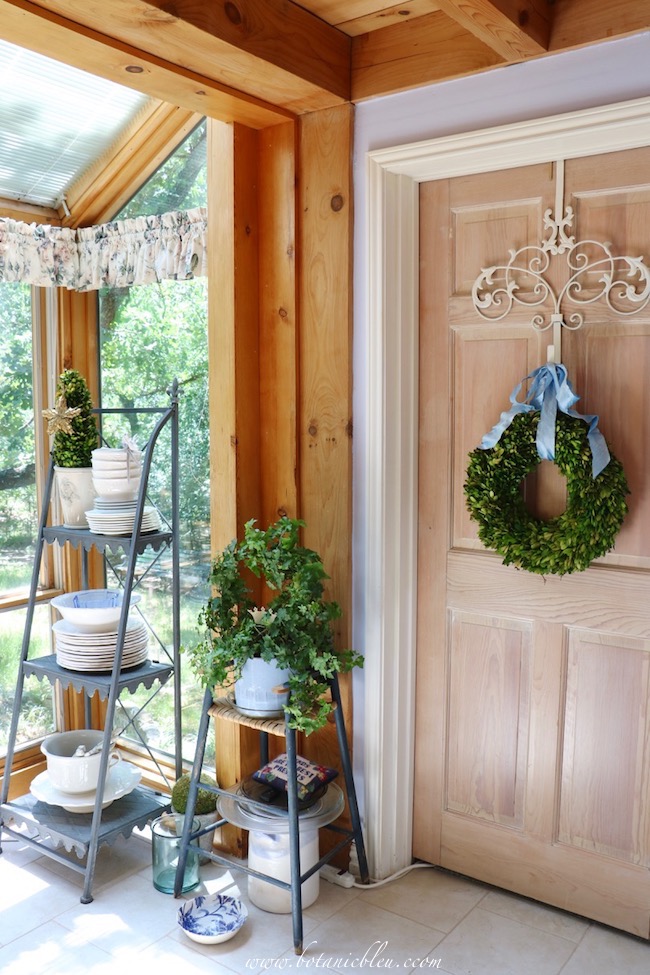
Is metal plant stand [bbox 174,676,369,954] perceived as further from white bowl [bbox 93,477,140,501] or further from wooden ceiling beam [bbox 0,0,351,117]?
wooden ceiling beam [bbox 0,0,351,117]

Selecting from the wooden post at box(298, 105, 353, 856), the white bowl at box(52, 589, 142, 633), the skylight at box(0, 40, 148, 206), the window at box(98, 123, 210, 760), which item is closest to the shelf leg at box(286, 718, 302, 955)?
the wooden post at box(298, 105, 353, 856)

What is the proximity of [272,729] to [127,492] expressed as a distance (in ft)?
2.76

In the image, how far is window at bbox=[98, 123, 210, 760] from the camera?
2.93 m

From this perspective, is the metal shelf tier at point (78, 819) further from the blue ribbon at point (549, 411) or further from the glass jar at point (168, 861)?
the blue ribbon at point (549, 411)

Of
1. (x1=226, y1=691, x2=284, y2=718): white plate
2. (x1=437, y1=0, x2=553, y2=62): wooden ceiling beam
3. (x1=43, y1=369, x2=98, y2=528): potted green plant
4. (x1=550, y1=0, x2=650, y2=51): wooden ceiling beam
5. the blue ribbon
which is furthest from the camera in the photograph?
(x1=43, y1=369, x2=98, y2=528): potted green plant

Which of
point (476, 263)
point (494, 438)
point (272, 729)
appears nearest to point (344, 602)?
point (272, 729)

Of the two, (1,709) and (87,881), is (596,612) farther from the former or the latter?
(1,709)

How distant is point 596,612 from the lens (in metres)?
2.32

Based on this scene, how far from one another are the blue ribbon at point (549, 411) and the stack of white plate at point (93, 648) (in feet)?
3.95

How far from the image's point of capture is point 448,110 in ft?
7.62

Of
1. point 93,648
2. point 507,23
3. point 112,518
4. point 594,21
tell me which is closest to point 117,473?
point 112,518

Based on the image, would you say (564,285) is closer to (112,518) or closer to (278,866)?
(112,518)

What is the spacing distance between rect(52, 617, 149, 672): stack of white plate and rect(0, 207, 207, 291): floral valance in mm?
1163

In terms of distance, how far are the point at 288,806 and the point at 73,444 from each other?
1.27 meters
